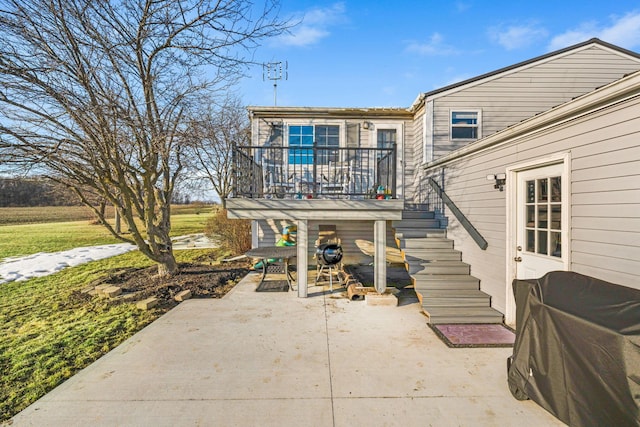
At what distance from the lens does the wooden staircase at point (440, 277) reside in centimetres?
386

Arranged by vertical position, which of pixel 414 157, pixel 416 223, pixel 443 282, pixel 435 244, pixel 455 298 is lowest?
pixel 455 298

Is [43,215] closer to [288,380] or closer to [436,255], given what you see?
[288,380]

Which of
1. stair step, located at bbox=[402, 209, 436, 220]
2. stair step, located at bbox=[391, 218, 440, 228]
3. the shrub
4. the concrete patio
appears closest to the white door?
the concrete patio

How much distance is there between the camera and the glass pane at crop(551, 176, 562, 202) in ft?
10.0

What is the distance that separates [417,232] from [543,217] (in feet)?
6.77

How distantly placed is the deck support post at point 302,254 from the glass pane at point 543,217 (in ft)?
10.4

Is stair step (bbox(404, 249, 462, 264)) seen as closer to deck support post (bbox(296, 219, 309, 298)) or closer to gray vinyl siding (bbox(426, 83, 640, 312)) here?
gray vinyl siding (bbox(426, 83, 640, 312))

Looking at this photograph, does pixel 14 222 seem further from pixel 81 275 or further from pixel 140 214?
pixel 140 214

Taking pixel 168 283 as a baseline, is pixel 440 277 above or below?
above

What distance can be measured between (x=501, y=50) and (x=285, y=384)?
9566 mm

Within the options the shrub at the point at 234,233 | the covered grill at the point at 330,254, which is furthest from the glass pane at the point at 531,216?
the shrub at the point at 234,233

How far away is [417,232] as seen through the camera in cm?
516

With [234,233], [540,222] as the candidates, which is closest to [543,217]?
[540,222]

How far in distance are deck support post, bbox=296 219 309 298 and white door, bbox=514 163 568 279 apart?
119 inches
